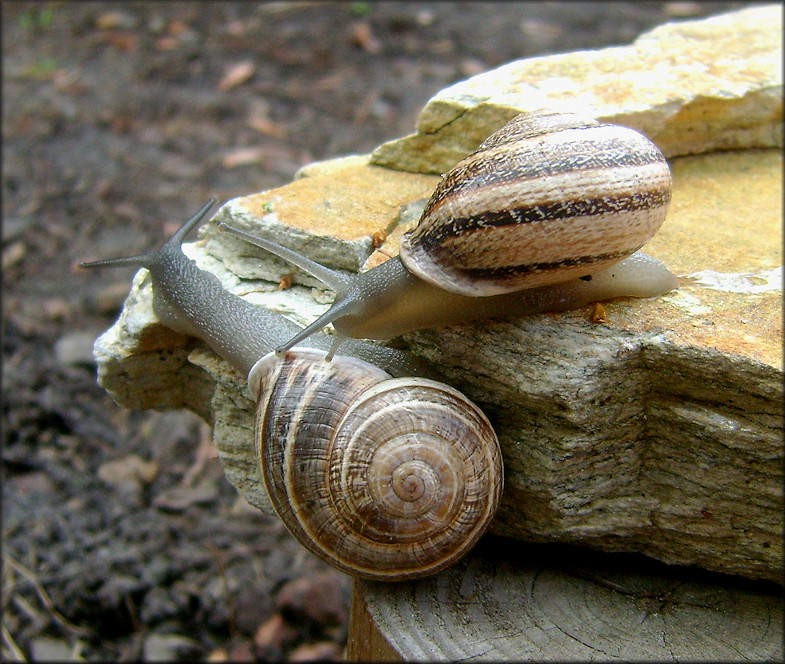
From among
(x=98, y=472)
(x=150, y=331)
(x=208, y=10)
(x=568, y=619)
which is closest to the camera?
(x=568, y=619)

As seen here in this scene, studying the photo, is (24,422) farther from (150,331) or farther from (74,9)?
(74,9)

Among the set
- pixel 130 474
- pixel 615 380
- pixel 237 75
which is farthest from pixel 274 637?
pixel 237 75

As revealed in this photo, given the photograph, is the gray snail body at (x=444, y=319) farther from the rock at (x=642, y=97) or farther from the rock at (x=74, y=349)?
the rock at (x=74, y=349)

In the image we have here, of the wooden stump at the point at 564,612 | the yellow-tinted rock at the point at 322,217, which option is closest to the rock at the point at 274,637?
the wooden stump at the point at 564,612

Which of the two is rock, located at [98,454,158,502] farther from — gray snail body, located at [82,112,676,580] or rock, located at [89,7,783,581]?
gray snail body, located at [82,112,676,580]

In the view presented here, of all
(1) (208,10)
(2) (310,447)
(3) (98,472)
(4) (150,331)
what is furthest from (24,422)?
(1) (208,10)

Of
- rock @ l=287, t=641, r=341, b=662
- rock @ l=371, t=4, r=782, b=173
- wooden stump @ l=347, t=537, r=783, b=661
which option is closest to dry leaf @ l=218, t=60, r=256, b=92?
rock @ l=371, t=4, r=782, b=173

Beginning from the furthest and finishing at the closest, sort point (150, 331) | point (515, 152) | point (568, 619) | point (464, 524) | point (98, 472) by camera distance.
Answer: point (98, 472), point (150, 331), point (568, 619), point (464, 524), point (515, 152)
